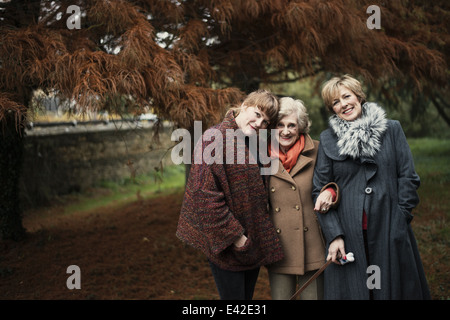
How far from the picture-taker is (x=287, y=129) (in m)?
2.48

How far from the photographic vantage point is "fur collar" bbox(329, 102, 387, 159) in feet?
7.54

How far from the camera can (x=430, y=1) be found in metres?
4.40

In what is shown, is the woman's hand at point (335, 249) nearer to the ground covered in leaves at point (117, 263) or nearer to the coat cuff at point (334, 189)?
the coat cuff at point (334, 189)

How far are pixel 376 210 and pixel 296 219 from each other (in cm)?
47

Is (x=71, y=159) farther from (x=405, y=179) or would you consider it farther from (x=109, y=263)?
(x=405, y=179)

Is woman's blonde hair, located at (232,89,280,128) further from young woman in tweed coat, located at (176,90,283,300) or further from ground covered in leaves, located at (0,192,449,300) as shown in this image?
ground covered in leaves, located at (0,192,449,300)

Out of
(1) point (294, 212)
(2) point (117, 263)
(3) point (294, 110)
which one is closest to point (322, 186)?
(1) point (294, 212)

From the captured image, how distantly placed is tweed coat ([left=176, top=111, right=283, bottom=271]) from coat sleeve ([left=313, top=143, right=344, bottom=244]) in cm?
29

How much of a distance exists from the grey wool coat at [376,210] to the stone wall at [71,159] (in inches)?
200

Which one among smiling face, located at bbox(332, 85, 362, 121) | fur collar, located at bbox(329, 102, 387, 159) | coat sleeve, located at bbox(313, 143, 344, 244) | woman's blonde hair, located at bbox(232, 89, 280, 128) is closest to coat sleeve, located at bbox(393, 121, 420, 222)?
fur collar, located at bbox(329, 102, 387, 159)

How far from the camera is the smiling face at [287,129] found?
2.49m

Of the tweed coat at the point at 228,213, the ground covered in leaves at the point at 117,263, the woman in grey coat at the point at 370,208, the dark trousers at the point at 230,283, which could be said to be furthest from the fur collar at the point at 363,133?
the ground covered in leaves at the point at 117,263

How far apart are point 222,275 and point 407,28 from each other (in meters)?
3.31
